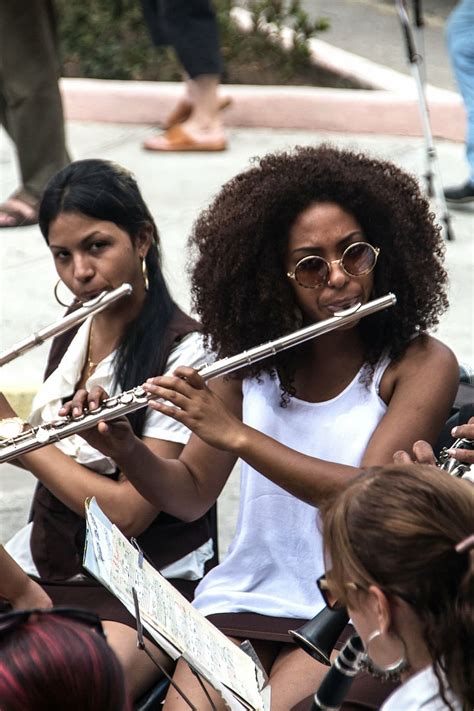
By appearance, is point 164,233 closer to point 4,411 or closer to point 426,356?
point 4,411

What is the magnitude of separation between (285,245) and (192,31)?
3.24 m

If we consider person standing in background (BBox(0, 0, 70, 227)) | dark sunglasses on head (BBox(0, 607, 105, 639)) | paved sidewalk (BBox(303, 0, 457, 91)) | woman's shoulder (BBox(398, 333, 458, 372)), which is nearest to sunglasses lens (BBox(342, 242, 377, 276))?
woman's shoulder (BBox(398, 333, 458, 372))

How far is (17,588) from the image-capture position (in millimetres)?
2656

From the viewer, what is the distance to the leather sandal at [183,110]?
20.6ft

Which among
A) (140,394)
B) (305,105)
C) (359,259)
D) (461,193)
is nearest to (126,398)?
(140,394)

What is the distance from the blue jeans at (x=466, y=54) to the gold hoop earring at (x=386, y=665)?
355 cm

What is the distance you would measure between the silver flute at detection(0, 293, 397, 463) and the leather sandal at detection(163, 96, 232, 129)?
388cm

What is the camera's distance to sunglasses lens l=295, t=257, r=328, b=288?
8.66ft

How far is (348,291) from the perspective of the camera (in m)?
2.63

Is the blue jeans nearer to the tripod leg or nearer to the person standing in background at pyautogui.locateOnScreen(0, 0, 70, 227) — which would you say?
the tripod leg

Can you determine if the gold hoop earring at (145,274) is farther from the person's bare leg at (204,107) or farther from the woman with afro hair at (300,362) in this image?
the person's bare leg at (204,107)

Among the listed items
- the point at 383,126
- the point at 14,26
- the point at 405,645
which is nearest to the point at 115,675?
the point at 405,645

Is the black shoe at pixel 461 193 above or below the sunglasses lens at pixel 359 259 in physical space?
below

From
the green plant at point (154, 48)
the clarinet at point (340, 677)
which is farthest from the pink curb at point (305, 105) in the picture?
the clarinet at point (340, 677)
